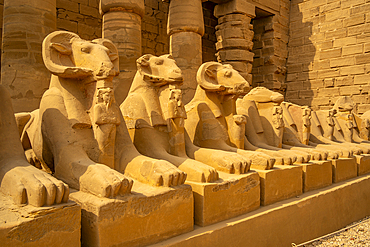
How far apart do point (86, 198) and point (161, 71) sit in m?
1.49

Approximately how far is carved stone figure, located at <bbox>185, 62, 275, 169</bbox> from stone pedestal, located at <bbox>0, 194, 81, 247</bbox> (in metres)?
1.99

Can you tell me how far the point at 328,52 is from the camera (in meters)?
9.45

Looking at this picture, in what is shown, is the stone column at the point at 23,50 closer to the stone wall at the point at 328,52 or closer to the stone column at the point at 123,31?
the stone column at the point at 123,31

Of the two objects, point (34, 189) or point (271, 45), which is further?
point (271, 45)

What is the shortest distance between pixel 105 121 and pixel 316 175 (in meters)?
2.73

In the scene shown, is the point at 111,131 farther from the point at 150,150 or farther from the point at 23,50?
the point at 23,50

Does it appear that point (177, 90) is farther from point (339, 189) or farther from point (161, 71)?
point (339, 189)

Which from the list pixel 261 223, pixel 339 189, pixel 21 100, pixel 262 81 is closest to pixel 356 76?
pixel 262 81

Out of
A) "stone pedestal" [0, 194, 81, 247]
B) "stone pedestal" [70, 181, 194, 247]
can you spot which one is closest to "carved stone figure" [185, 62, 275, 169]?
"stone pedestal" [70, 181, 194, 247]

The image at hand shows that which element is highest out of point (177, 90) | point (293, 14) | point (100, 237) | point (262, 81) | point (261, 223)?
point (293, 14)

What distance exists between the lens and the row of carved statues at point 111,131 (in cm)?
213

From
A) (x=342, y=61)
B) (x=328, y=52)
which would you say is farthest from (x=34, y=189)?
(x=328, y=52)

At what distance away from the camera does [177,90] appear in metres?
3.08

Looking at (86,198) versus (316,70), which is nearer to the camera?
(86,198)
